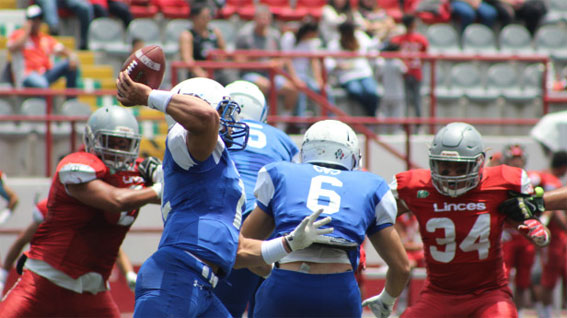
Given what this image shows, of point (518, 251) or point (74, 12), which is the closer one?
point (518, 251)

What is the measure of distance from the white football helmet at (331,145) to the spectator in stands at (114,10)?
25.6 feet

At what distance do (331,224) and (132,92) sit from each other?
1160 millimetres

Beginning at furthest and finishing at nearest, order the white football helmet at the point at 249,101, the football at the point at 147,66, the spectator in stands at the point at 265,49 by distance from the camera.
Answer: the spectator in stands at the point at 265,49 < the white football helmet at the point at 249,101 < the football at the point at 147,66

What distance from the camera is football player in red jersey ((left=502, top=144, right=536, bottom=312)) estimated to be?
27.9 ft

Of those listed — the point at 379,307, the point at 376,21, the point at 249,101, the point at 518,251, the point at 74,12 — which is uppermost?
the point at 74,12

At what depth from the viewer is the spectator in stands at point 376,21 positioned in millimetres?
12031

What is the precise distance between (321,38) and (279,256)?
8.05m

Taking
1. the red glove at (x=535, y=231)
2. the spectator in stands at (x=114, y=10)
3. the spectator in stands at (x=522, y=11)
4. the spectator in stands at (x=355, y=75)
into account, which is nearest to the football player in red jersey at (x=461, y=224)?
the red glove at (x=535, y=231)

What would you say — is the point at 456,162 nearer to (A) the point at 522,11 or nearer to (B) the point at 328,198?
(B) the point at 328,198

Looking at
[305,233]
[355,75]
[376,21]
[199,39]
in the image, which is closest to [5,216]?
[199,39]

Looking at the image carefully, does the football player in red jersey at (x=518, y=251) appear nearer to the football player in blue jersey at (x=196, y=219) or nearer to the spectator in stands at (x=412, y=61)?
the spectator in stands at (x=412, y=61)

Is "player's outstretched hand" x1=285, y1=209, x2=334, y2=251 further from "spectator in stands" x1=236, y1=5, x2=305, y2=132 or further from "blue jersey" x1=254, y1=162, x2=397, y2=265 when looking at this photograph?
"spectator in stands" x1=236, y1=5, x2=305, y2=132

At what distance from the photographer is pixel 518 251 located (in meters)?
8.57

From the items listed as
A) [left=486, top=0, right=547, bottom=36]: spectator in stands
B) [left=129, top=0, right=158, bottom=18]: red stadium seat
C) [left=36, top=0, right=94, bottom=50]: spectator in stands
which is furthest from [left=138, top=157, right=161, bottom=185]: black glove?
[left=486, top=0, right=547, bottom=36]: spectator in stands
